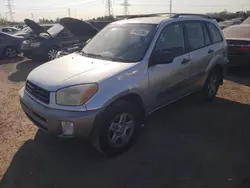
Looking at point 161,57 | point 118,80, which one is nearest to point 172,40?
point 161,57

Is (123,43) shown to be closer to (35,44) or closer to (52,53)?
(52,53)

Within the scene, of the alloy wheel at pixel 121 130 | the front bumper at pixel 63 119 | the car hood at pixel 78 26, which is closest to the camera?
the front bumper at pixel 63 119

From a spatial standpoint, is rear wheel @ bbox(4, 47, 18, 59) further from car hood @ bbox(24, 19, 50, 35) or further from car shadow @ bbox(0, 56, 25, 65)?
car hood @ bbox(24, 19, 50, 35)

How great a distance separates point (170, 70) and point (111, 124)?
1.35 meters

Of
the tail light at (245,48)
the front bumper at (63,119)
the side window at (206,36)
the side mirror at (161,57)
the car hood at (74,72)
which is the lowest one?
the front bumper at (63,119)

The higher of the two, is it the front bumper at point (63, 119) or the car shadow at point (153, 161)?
the front bumper at point (63, 119)

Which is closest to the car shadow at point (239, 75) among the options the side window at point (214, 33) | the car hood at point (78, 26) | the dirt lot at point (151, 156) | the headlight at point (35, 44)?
the side window at point (214, 33)

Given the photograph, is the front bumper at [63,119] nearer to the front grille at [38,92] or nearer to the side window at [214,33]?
the front grille at [38,92]

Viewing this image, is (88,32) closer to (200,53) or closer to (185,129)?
(200,53)

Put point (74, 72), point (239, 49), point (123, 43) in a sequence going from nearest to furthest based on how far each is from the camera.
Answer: point (74, 72) → point (123, 43) → point (239, 49)

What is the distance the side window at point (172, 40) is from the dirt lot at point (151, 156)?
1279mm

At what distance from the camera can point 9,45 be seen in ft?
38.9

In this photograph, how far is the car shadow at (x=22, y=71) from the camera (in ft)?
26.5

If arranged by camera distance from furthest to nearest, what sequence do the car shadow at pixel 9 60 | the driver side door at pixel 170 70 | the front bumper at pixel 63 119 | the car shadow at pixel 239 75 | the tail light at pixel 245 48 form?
the car shadow at pixel 9 60 → the tail light at pixel 245 48 → the car shadow at pixel 239 75 → the driver side door at pixel 170 70 → the front bumper at pixel 63 119
